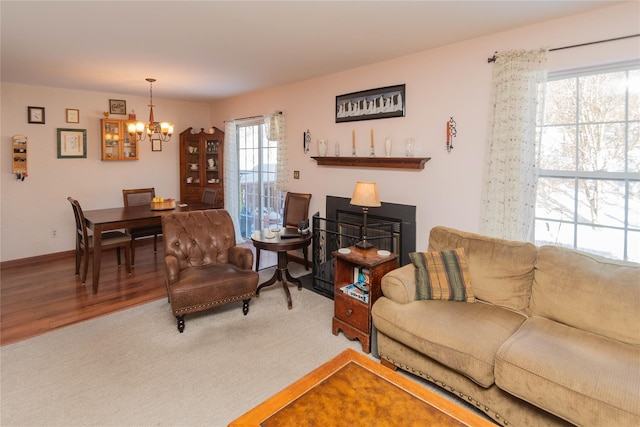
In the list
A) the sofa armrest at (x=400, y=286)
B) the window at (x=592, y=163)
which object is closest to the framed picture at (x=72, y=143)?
the sofa armrest at (x=400, y=286)

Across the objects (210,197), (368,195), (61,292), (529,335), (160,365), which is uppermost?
(368,195)

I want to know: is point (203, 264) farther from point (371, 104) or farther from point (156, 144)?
point (156, 144)

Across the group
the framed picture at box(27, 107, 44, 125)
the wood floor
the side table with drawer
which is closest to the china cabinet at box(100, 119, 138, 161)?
the framed picture at box(27, 107, 44, 125)

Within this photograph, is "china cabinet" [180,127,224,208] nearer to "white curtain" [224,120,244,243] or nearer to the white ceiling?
"white curtain" [224,120,244,243]

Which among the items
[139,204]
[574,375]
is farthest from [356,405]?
[139,204]

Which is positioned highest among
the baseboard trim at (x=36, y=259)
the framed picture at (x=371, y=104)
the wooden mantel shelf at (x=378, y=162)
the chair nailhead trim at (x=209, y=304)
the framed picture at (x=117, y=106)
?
the framed picture at (x=117, y=106)

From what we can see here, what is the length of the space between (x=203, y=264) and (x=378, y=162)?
2086mm

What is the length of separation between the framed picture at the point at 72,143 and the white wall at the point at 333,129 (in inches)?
3.0

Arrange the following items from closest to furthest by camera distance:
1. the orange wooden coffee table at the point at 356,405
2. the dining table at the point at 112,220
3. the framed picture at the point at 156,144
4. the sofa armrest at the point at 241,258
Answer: the orange wooden coffee table at the point at 356,405 → the sofa armrest at the point at 241,258 → the dining table at the point at 112,220 → the framed picture at the point at 156,144

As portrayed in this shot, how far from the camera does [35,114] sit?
4.90m

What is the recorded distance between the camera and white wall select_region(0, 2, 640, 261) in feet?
9.32

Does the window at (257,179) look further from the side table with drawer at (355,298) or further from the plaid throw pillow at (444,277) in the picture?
the plaid throw pillow at (444,277)

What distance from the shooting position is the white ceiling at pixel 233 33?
8.07 feet

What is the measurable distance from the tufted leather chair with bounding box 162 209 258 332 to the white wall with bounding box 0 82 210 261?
2899 millimetres
